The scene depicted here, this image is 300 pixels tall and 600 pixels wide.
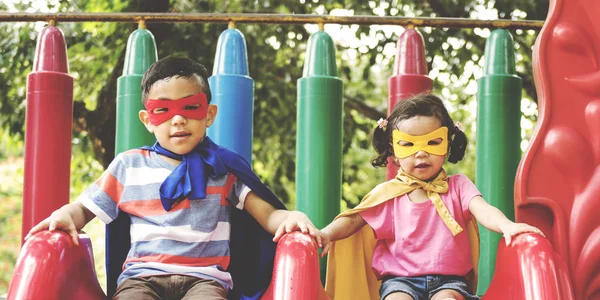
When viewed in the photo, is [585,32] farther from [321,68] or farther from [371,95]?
[371,95]

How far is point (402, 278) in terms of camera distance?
328cm

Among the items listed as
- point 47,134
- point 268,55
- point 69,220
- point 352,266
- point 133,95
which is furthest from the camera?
point 268,55

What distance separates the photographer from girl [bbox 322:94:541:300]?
3268mm

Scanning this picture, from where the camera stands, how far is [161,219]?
3145 millimetres

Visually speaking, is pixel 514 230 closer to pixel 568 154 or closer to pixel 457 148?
pixel 568 154

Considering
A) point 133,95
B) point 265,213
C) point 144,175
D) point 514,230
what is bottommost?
point 514,230

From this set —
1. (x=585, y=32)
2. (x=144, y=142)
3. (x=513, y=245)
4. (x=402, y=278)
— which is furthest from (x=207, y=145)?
(x=585, y=32)

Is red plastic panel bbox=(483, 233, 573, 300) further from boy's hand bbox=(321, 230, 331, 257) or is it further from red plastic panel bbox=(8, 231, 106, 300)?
red plastic panel bbox=(8, 231, 106, 300)

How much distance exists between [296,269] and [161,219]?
2.18 ft

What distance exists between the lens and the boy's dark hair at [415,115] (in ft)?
11.0

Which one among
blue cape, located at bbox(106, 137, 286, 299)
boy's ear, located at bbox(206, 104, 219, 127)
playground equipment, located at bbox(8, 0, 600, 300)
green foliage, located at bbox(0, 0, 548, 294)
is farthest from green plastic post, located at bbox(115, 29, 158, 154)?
green foliage, located at bbox(0, 0, 548, 294)

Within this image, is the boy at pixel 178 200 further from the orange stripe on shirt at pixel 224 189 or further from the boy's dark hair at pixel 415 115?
the boy's dark hair at pixel 415 115

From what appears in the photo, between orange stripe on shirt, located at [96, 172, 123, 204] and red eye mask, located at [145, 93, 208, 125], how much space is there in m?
0.28

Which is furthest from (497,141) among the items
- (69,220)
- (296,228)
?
(69,220)
